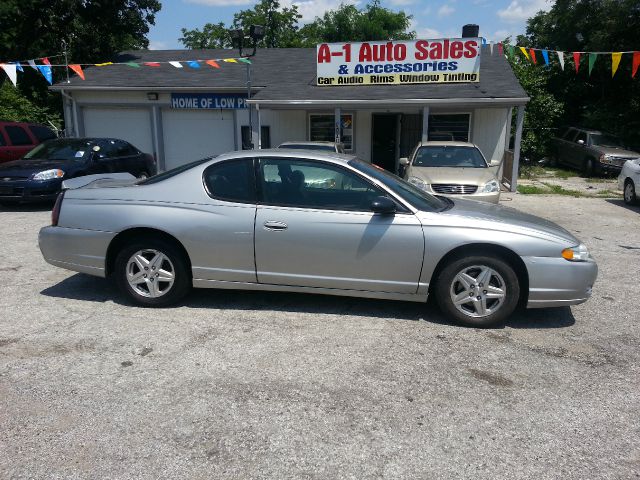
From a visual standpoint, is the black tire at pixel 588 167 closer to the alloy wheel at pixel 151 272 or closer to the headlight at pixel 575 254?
the headlight at pixel 575 254

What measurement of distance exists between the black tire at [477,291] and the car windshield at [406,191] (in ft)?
1.93

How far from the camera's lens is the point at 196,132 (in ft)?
55.8

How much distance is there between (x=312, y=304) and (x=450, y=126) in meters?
12.0

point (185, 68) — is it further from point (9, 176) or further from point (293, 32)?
point (293, 32)

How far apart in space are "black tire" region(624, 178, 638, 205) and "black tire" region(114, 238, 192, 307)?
11025 mm

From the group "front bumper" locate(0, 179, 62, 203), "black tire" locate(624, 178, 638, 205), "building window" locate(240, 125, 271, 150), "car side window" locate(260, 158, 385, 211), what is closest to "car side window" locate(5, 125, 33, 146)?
"front bumper" locate(0, 179, 62, 203)

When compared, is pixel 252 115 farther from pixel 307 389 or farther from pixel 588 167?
pixel 307 389

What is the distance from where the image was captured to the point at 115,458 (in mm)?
2846

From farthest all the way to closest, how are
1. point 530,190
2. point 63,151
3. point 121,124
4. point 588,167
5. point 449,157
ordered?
point 588,167, point 121,124, point 530,190, point 63,151, point 449,157

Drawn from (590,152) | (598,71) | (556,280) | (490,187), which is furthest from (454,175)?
(598,71)

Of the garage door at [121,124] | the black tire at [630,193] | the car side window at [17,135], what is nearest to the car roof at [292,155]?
the car side window at [17,135]

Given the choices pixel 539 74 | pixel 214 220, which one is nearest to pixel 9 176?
pixel 214 220

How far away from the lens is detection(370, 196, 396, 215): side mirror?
456 cm

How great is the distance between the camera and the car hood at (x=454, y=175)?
9102 millimetres
